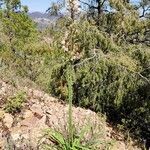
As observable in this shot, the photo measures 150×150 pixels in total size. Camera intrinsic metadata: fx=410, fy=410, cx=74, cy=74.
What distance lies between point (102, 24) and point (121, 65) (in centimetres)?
229

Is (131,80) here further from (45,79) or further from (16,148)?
(16,148)

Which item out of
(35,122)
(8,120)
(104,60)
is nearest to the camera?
(8,120)

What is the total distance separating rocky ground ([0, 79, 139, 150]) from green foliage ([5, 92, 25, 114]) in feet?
0.22

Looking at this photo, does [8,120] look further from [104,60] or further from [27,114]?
[104,60]

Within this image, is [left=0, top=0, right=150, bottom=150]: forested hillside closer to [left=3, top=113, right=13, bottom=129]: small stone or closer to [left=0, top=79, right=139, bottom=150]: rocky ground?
[left=0, top=79, right=139, bottom=150]: rocky ground

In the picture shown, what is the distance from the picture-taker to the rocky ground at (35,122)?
5344mm

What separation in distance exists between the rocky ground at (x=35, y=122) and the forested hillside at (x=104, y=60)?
1516mm

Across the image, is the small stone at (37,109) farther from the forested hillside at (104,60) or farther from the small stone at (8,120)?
the forested hillside at (104,60)

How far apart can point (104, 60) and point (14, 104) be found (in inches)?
164

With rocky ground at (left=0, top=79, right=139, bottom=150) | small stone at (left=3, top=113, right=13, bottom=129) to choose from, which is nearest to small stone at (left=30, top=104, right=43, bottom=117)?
rocky ground at (left=0, top=79, right=139, bottom=150)

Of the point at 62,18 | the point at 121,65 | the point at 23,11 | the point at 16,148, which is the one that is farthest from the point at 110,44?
the point at 23,11

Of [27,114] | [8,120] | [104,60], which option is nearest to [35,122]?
[27,114]

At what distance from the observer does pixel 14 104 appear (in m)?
6.70

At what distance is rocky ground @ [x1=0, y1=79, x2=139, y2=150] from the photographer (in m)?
5.34
